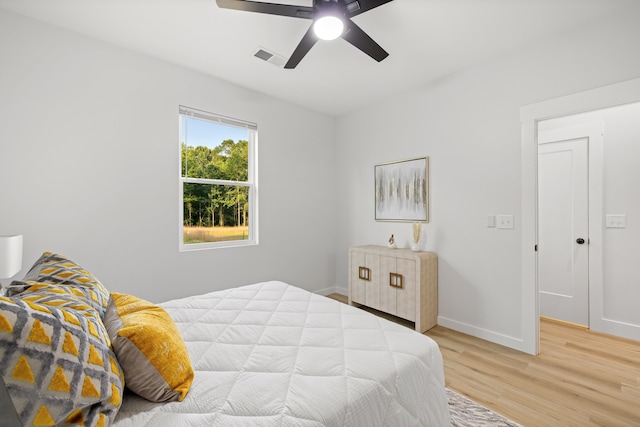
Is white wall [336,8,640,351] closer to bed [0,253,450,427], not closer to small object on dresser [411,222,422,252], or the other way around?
small object on dresser [411,222,422,252]

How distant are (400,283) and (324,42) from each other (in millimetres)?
2390

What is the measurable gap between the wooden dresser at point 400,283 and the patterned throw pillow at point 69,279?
2487 millimetres

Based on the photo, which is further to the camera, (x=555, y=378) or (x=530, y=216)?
(x=530, y=216)

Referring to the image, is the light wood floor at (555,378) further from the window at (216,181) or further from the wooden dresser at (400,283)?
the window at (216,181)

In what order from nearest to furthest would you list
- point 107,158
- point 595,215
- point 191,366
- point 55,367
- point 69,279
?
point 55,367 → point 191,366 → point 69,279 → point 107,158 → point 595,215

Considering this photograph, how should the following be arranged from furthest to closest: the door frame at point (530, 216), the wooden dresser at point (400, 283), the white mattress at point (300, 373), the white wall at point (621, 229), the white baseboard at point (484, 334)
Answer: the wooden dresser at point (400, 283) → the white wall at point (621, 229) → the white baseboard at point (484, 334) → the door frame at point (530, 216) → the white mattress at point (300, 373)

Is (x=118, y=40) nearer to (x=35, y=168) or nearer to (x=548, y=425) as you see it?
(x=35, y=168)

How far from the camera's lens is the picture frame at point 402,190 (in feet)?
10.6

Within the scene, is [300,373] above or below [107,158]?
below

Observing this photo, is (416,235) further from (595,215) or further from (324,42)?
(324,42)

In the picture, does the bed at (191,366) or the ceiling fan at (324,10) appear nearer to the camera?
the bed at (191,366)

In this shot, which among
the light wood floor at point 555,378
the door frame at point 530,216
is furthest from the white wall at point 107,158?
the door frame at point 530,216

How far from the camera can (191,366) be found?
3.49 ft

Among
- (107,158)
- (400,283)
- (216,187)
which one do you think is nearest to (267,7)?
(107,158)
